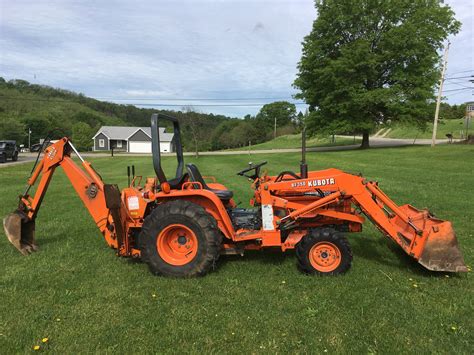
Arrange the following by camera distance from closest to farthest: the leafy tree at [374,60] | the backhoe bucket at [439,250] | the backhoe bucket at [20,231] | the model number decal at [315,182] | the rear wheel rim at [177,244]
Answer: the backhoe bucket at [439,250] → the rear wheel rim at [177,244] → the model number decal at [315,182] → the backhoe bucket at [20,231] → the leafy tree at [374,60]

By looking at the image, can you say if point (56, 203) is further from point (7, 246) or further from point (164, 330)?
point (164, 330)

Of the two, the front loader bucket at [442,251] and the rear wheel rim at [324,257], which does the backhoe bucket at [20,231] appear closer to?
the rear wheel rim at [324,257]

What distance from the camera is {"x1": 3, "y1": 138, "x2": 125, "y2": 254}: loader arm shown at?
496 centimetres

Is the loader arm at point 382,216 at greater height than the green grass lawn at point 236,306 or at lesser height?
greater

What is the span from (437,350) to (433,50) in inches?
1449

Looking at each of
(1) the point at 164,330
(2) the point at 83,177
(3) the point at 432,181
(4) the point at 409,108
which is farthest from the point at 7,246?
(4) the point at 409,108

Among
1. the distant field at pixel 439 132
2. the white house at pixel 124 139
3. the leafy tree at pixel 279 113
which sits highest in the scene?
the leafy tree at pixel 279 113

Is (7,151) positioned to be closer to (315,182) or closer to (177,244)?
(177,244)

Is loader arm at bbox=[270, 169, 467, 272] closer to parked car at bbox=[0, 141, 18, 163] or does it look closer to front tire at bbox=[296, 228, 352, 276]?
front tire at bbox=[296, 228, 352, 276]

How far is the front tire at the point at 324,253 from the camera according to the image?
471cm

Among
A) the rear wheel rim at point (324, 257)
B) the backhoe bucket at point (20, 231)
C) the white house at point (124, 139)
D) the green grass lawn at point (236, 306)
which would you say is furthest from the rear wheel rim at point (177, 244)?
the white house at point (124, 139)

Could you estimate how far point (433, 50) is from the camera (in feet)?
111

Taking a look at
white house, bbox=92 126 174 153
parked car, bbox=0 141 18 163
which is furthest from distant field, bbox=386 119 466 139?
parked car, bbox=0 141 18 163

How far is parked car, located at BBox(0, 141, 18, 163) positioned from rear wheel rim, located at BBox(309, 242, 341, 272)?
109 ft
